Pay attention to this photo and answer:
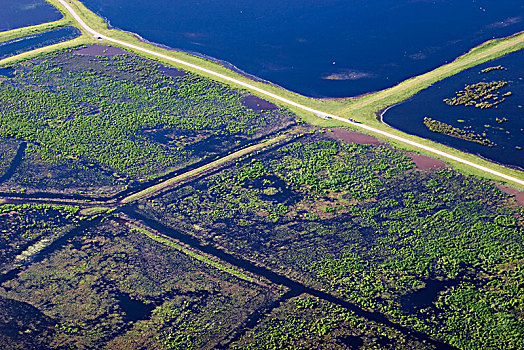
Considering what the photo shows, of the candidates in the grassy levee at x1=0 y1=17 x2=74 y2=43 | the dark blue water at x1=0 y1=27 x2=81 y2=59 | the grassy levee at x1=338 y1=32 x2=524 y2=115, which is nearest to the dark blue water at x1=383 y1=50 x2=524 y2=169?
the grassy levee at x1=338 y1=32 x2=524 y2=115

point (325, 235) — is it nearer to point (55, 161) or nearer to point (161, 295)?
point (161, 295)

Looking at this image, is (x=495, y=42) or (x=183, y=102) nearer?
(x=183, y=102)

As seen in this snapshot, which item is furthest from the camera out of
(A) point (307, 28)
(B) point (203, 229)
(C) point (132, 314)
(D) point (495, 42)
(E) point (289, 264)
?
(A) point (307, 28)

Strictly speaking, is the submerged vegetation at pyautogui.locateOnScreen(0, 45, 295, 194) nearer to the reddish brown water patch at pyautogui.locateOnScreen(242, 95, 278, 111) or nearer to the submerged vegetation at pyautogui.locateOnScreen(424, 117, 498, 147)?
the reddish brown water patch at pyautogui.locateOnScreen(242, 95, 278, 111)

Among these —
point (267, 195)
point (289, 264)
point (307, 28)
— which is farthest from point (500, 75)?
point (289, 264)

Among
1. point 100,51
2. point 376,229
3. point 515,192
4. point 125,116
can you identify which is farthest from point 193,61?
point 515,192
